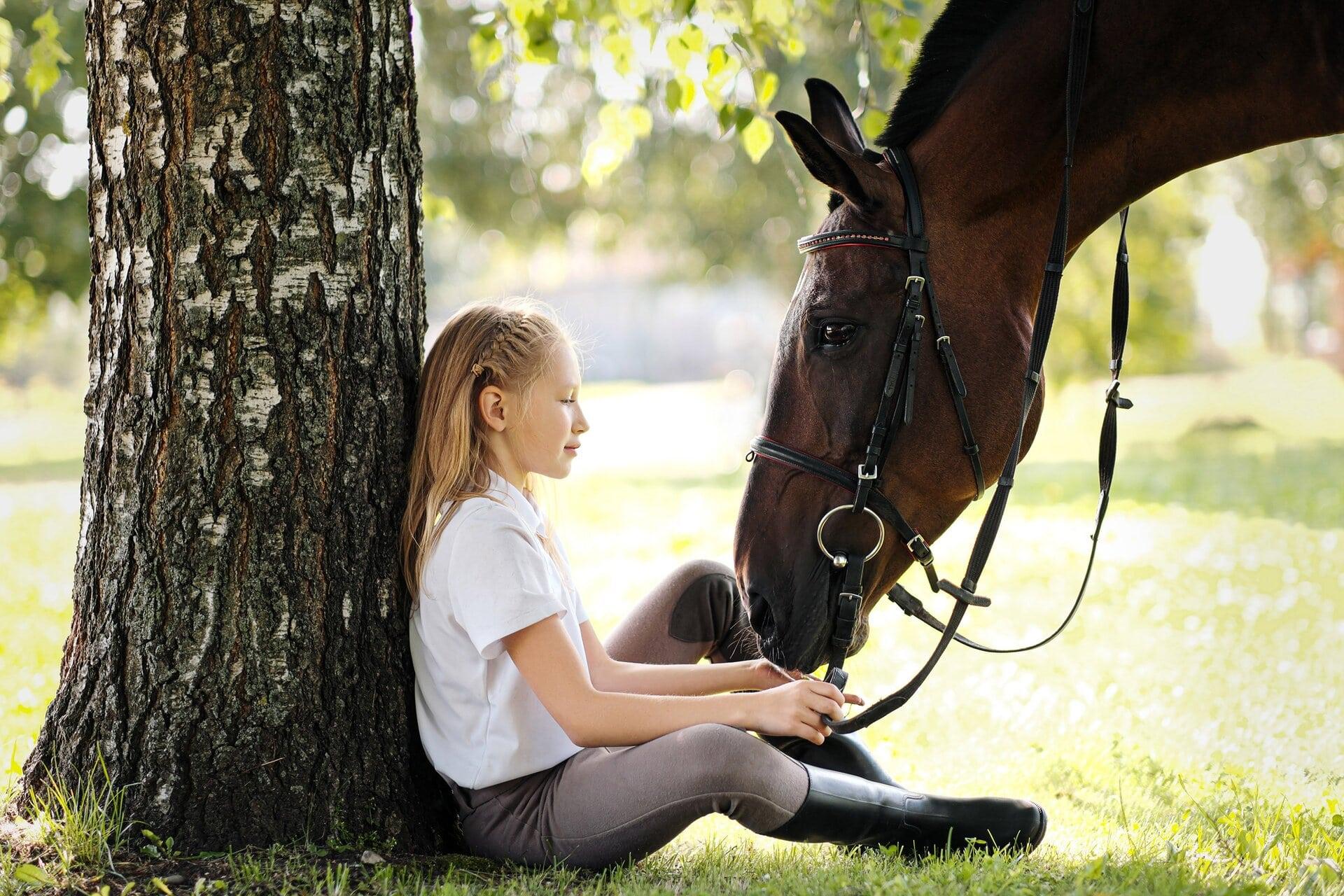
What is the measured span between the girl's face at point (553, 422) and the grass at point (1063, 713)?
91 centimetres

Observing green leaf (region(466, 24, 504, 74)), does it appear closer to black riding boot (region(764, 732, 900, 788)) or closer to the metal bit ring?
the metal bit ring

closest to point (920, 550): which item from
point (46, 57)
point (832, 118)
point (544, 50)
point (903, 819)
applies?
point (903, 819)

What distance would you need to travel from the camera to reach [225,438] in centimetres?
231

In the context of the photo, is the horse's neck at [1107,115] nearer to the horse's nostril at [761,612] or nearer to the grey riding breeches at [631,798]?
the horse's nostril at [761,612]

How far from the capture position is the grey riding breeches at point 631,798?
2273 mm

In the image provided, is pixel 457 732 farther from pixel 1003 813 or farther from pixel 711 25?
pixel 711 25

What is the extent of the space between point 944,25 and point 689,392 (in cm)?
3466

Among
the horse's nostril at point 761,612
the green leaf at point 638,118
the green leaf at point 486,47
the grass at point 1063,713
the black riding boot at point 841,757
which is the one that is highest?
the green leaf at point 486,47

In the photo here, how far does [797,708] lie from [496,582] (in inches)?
27.1

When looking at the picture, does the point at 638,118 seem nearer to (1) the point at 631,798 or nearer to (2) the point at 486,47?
(2) the point at 486,47

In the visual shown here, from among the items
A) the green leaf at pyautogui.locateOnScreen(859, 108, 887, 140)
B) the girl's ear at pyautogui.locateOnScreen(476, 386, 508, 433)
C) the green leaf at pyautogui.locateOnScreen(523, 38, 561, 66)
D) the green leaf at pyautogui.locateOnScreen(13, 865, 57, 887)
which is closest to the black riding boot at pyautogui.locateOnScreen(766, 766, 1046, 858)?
the girl's ear at pyautogui.locateOnScreen(476, 386, 508, 433)

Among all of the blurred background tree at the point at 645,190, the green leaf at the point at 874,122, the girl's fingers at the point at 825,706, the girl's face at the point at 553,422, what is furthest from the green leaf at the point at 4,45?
the girl's fingers at the point at 825,706

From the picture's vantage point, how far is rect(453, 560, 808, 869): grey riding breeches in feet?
7.46

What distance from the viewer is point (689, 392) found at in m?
37.2
